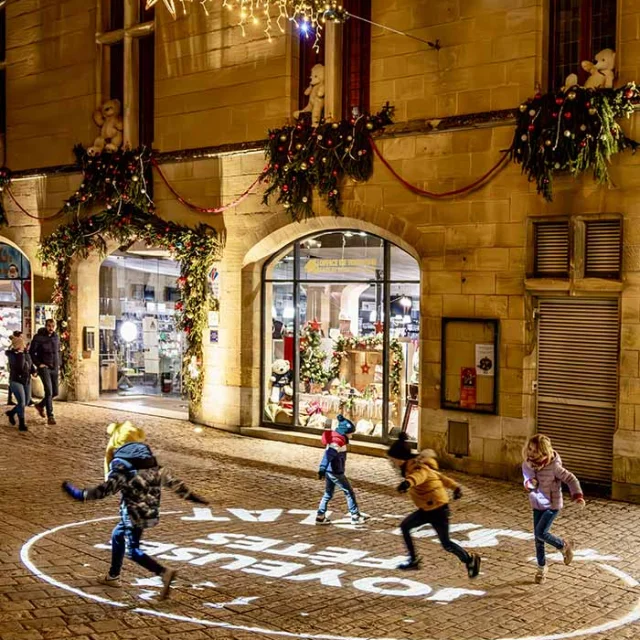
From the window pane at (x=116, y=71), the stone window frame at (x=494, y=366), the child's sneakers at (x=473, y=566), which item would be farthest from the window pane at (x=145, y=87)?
Answer: the child's sneakers at (x=473, y=566)

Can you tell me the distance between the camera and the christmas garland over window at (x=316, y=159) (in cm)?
1398

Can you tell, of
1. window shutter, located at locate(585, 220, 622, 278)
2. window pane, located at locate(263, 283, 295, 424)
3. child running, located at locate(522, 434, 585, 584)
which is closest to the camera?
child running, located at locate(522, 434, 585, 584)

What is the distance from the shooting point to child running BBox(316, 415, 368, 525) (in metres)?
9.79

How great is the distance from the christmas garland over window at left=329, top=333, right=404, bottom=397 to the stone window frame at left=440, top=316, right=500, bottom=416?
1321 millimetres

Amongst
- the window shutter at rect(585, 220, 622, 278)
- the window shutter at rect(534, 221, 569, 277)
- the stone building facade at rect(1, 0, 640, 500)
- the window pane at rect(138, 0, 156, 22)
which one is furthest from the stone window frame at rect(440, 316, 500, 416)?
the window pane at rect(138, 0, 156, 22)

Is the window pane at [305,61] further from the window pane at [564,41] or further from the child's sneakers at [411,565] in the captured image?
the child's sneakers at [411,565]

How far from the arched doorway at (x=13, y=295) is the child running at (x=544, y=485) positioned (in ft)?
48.4

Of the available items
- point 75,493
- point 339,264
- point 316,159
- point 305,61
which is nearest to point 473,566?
point 75,493

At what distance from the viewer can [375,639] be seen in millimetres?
6633

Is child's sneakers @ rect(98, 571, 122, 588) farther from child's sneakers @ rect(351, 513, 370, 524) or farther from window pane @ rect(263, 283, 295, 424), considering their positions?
window pane @ rect(263, 283, 295, 424)

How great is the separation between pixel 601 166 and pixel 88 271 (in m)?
11.3

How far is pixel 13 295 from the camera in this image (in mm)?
21344

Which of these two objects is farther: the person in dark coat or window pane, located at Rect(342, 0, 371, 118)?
the person in dark coat

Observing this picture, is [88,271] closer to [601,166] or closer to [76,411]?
[76,411]
